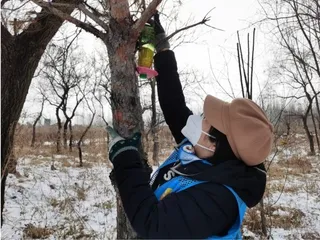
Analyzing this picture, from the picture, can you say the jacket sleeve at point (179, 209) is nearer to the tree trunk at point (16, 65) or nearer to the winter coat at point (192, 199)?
the winter coat at point (192, 199)

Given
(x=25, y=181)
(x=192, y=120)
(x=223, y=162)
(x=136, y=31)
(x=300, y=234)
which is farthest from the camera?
(x=25, y=181)

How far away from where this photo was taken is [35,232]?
459 cm

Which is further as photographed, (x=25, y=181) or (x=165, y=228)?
(x=25, y=181)

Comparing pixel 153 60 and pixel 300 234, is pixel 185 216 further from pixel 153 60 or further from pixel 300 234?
pixel 300 234

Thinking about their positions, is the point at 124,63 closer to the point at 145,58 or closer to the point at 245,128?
the point at 145,58

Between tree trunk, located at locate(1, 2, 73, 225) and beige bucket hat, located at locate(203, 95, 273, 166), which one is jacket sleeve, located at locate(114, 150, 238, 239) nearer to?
beige bucket hat, located at locate(203, 95, 273, 166)

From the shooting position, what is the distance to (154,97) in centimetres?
1188

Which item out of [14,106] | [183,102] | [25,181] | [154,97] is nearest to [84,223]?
[14,106]

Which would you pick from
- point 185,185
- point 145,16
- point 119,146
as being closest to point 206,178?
point 185,185

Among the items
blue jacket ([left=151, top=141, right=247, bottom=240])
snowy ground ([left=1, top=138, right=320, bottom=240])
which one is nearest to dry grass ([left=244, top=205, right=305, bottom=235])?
snowy ground ([left=1, top=138, right=320, bottom=240])

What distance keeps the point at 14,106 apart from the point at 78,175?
17.6ft

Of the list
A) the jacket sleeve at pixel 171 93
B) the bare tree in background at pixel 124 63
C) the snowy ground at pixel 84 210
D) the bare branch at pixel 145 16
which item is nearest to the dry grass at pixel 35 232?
the snowy ground at pixel 84 210

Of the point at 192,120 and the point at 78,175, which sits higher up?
the point at 192,120

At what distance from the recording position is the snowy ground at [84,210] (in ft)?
15.5
